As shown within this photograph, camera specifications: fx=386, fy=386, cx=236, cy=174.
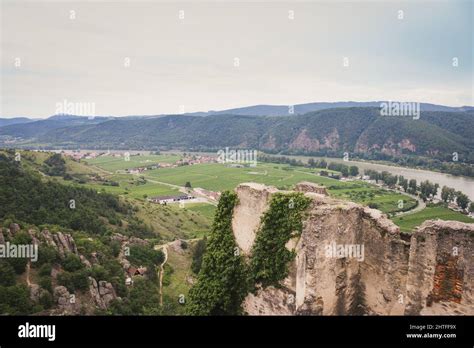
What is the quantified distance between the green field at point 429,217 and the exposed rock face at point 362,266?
45708 mm

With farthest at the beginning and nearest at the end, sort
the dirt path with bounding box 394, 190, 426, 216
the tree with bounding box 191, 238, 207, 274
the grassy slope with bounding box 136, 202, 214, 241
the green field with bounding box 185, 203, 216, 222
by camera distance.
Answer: the green field with bounding box 185, 203, 216, 222
the dirt path with bounding box 394, 190, 426, 216
the grassy slope with bounding box 136, 202, 214, 241
the tree with bounding box 191, 238, 207, 274

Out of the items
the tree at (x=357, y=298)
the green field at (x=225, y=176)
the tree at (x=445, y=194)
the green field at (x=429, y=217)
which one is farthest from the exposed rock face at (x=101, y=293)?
the green field at (x=225, y=176)

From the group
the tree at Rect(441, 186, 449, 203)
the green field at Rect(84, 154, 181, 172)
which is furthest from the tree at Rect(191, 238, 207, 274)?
the green field at Rect(84, 154, 181, 172)

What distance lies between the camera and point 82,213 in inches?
1772

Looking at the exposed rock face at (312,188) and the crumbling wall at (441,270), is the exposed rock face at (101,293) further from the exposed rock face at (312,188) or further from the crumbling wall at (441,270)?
the crumbling wall at (441,270)

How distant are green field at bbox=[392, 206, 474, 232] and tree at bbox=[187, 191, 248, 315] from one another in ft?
149

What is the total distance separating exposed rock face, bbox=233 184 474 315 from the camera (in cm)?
1269

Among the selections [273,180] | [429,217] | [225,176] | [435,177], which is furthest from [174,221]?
[435,177]

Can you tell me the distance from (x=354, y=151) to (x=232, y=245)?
153433mm

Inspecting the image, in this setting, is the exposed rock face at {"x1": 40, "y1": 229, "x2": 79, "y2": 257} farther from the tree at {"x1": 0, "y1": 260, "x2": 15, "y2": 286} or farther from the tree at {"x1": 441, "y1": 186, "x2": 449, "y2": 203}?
the tree at {"x1": 441, "y1": 186, "x2": 449, "y2": 203}

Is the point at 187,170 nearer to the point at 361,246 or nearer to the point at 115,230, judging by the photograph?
the point at 115,230

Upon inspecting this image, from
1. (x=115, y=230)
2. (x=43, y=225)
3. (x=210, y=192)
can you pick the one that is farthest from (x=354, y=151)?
(x=43, y=225)

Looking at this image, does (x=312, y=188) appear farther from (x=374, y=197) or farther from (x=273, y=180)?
(x=273, y=180)

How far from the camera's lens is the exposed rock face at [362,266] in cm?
1269
